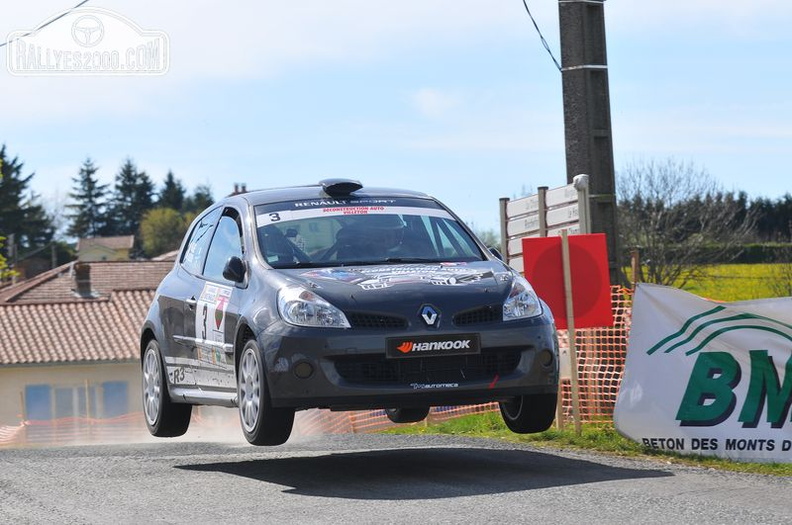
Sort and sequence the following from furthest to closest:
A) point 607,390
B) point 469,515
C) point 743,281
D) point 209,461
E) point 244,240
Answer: point 743,281 < point 607,390 < point 209,461 < point 244,240 < point 469,515

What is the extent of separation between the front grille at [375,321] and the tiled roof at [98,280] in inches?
2297

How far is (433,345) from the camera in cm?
855

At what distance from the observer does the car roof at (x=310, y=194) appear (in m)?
10.2

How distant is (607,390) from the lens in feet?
42.0

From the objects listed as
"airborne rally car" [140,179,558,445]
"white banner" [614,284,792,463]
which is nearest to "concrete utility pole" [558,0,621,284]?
"white banner" [614,284,792,463]

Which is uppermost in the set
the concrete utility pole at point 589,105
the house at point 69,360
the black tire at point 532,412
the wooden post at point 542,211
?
the concrete utility pole at point 589,105

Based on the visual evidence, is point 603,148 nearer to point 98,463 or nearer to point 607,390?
point 607,390

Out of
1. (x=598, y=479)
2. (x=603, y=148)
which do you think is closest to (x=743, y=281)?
(x=603, y=148)

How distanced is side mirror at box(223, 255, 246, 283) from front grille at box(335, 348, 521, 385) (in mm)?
1242

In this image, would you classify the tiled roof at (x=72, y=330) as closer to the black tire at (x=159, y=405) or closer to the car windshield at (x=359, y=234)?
the black tire at (x=159, y=405)

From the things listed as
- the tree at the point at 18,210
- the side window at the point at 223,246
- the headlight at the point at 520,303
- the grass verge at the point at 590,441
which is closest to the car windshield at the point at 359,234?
the side window at the point at 223,246

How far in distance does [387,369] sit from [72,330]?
45.6 m

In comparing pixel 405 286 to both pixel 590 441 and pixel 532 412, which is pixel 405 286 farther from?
pixel 590 441

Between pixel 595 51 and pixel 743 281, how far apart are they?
6332cm
